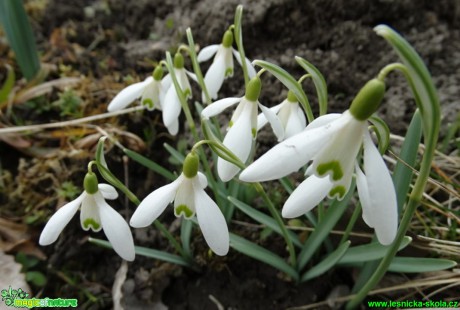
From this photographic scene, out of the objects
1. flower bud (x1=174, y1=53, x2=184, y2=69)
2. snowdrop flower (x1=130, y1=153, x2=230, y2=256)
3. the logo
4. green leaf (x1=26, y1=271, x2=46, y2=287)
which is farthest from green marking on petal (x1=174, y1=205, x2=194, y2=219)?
green leaf (x1=26, y1=271, x2=46, y2=287)

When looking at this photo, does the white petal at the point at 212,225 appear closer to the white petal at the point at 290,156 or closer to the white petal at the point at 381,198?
the white petal at the point at 290,156

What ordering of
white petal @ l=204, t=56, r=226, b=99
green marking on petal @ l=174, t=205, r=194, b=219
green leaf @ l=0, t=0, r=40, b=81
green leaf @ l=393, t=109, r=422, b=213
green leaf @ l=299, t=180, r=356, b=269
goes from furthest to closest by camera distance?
green leaf @ l=0, t=0, r=40, b=81 → white petal @ l=204, t=56, r=226, b=99 → green leaf @ l=299, t=180, r=356, b=269 → green leaf @ l=393, t=109, r=422, b=213 → green marking on petal @ l=174, t=205, r=194, b=219

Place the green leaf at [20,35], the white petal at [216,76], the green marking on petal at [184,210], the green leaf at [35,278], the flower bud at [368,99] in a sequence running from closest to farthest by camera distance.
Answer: the flower bud at [368,99], the green marking on petal at [184,210], the white petal at [216,76], the green leaf at [35,278], the green leaf at [20,35]

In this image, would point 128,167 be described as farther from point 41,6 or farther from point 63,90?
point 41,6

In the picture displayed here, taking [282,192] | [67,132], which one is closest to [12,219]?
[67,132]

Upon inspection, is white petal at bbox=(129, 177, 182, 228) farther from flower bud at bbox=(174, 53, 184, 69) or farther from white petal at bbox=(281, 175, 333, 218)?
flower bud at bbox=(174, 53, 184, 69)

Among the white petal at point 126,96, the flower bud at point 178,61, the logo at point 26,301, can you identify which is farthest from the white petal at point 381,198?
the logo at point 26,301
